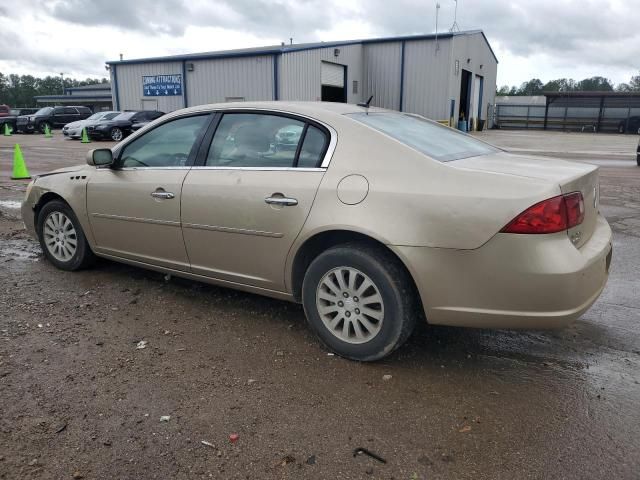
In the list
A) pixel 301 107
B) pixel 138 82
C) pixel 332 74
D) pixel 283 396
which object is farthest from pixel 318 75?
pixel 283 396

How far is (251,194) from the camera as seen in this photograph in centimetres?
361

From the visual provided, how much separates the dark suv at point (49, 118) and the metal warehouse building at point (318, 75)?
10.3ft

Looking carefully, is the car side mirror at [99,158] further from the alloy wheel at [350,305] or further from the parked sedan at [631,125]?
the parked sedan at [631,125]

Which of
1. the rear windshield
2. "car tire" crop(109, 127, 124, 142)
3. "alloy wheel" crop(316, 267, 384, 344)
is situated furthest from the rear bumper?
"car tire" crop(109, 127, 124, 142)

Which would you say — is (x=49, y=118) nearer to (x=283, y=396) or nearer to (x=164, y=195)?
(x=164, y=195)

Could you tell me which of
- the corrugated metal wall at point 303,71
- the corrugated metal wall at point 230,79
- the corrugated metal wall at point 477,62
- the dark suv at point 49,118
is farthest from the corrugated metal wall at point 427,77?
the dark suv at point 49,118

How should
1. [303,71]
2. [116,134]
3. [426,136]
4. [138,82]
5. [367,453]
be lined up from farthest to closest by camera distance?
[138,82]
[303,71]
[116,134]
[426,136]
[367,453]

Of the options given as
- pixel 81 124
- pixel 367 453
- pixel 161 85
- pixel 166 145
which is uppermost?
pixel 161 85

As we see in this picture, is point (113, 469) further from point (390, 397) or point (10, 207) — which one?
point (10, 207)

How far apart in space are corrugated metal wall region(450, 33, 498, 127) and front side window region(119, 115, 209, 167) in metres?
28.9

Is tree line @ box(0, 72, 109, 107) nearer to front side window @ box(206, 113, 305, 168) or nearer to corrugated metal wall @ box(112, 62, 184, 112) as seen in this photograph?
corrugated metal wall @ box(112, 62, 184, 112)

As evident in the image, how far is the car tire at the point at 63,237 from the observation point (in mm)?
4914

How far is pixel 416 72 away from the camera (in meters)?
31.2

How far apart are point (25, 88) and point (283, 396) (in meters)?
121
